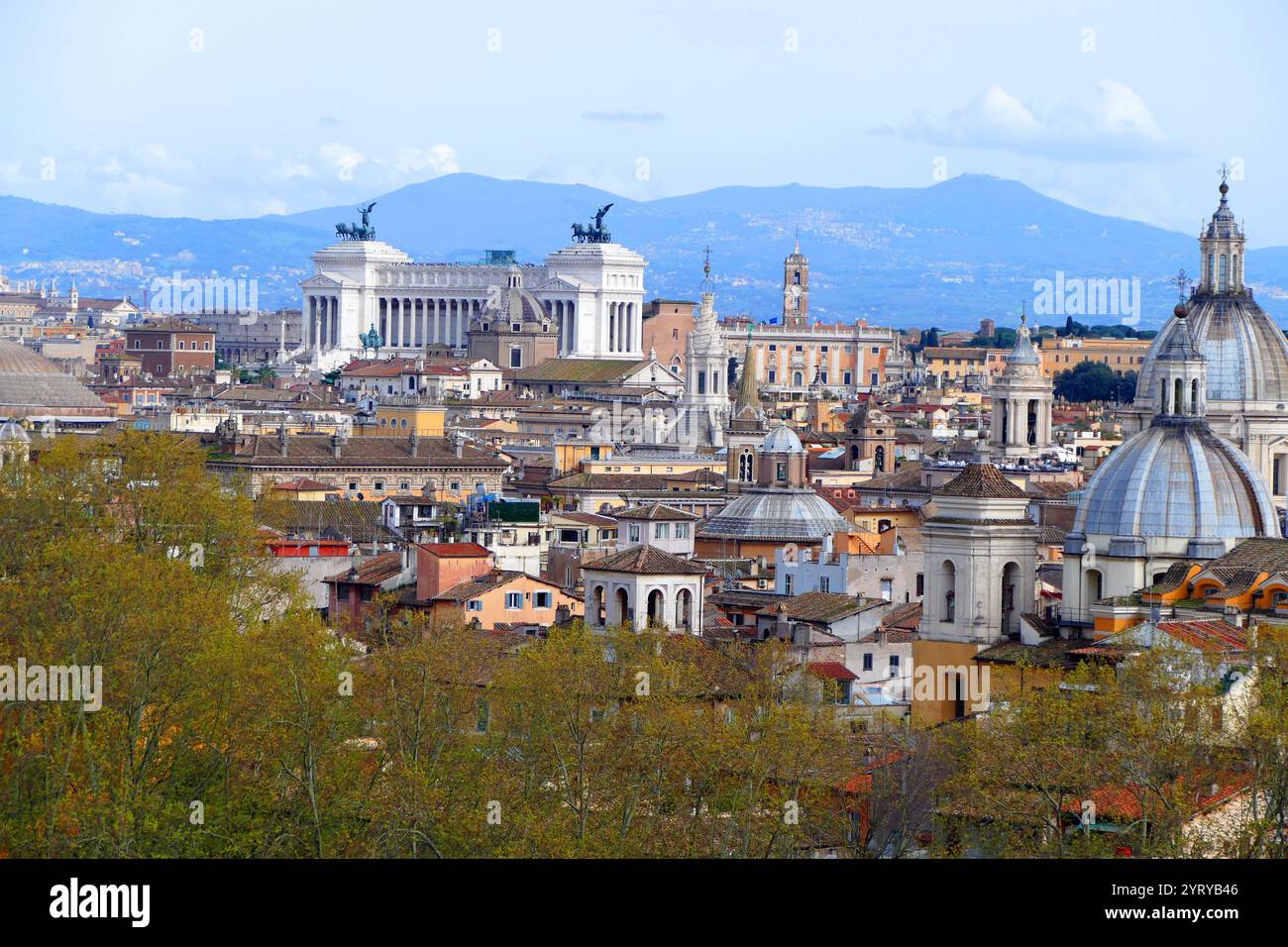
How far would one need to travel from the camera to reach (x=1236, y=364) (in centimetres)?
5916

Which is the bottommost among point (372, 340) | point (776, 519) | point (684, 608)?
point (684, 608)

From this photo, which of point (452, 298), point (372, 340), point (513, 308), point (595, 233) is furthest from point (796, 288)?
point (372, 340)

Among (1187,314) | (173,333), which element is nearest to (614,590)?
(1187,314)

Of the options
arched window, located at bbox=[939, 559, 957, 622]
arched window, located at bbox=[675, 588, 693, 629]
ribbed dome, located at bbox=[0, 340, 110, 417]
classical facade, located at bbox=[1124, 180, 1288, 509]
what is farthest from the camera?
ribbed dome, located at bbox=[0, 340, 110, 417]

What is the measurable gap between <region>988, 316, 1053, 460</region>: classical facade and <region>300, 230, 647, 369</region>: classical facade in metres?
60.8

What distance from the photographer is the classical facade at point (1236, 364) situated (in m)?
58.9

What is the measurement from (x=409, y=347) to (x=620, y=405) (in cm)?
5011

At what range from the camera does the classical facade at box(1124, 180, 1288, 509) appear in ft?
193

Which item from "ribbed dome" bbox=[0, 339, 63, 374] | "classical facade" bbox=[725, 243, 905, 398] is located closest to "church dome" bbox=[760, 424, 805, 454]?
"ribbed dome" bbox=[0, 339, 63, 374]

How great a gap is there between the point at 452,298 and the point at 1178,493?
115574mm

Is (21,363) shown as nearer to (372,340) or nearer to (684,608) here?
(372,340)

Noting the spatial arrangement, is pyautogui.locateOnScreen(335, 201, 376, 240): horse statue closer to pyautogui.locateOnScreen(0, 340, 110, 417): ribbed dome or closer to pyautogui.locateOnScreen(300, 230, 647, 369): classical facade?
pyautogui.locateOnScreen(300, 230, 647, 369): classical facade

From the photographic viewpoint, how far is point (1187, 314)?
59.3 meters
